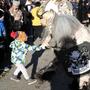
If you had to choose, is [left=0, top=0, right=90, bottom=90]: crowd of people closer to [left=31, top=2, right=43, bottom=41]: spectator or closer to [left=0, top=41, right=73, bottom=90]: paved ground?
[left=31, top=2, right=43, bottom=41]: spectator

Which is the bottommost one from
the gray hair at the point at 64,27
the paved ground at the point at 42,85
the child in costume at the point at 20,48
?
the paved ground at the point at 42,85

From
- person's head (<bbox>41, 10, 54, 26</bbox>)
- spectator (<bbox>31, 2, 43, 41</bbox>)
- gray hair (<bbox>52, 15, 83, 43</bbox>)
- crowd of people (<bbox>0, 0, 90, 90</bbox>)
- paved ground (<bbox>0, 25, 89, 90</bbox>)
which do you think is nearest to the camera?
gray hair (<bbox>52, 15, 83, 43</bbox>)

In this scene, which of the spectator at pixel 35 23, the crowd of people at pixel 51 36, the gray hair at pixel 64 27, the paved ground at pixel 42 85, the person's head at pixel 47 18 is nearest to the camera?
the gray hair at pixel 64 27

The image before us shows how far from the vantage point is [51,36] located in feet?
19.8

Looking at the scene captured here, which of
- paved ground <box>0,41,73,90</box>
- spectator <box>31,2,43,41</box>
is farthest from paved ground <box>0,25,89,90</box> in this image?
spectator <box>31,2,43,41</box>

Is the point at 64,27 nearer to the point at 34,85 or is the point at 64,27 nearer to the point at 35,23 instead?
the point at 34,85

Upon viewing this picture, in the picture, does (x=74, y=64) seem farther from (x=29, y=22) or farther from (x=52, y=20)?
Result: (x=29, y=22)

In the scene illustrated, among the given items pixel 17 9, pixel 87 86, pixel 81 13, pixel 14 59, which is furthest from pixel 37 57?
pixel 81 13

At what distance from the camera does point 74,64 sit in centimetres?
601

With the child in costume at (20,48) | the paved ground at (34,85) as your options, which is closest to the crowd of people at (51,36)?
the child in costume at (20,48)

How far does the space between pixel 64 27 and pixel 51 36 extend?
59cm

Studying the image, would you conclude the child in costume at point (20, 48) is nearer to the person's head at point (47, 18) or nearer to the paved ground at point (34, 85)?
the paved ground at point (34, 85)

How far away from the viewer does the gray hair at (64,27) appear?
18.0ft

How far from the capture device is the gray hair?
216 inches
